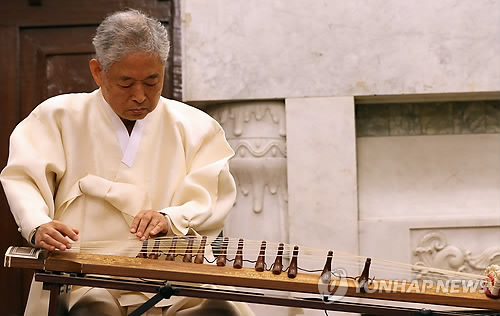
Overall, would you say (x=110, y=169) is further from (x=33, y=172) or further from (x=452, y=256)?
(x=452, y=256)

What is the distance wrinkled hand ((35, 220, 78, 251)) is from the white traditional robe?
30cm

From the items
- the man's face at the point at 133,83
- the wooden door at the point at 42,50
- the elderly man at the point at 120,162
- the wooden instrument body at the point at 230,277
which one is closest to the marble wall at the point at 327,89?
the wooden door at the point at 42,50

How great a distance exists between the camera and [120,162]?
2643mm

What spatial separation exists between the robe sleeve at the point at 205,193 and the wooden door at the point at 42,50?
1.54 meters

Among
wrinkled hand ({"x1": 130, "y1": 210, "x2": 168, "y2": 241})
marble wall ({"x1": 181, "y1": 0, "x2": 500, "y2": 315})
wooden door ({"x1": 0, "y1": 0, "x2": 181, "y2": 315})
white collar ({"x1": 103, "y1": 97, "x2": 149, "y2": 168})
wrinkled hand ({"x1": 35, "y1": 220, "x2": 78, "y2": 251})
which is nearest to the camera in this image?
wrinkled hand ({"x1": 35, "y1": 220, "x2": 78, "y2": 251})

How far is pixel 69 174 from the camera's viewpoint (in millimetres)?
2621

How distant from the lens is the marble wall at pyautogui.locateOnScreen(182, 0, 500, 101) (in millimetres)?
3916

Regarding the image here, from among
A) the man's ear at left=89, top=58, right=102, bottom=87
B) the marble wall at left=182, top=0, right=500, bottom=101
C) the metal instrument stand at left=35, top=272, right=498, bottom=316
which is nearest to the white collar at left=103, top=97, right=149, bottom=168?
the man's ear at left=89, top=58, right=102, bottom=87

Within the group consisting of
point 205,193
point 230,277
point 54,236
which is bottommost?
point 230,277

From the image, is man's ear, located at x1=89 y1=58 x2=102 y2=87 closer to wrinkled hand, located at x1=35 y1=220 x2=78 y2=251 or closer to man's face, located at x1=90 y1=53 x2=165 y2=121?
man's face, located at x1=90 y1=53 x2=165 y2=121

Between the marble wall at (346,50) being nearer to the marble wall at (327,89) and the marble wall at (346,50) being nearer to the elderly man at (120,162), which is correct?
the marble wall at (327,89)

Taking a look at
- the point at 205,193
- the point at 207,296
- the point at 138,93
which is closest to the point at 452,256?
the point at 205,193

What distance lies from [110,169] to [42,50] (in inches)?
69.0

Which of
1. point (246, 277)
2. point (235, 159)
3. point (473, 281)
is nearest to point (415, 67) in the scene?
point (235, 159)
